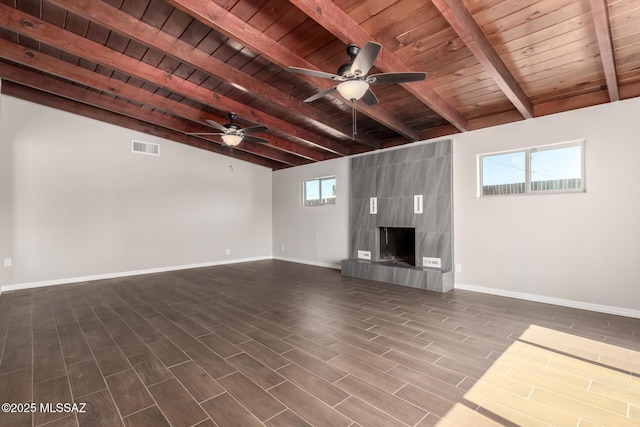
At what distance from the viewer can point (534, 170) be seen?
13.6ft

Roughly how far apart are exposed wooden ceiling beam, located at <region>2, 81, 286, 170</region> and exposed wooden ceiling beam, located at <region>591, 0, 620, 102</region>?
675cm

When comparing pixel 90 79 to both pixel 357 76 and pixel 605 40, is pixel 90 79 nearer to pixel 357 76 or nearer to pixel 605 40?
pixel 357 76

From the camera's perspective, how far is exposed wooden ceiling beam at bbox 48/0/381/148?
2660mm

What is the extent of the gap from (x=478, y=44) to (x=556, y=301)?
355 cm

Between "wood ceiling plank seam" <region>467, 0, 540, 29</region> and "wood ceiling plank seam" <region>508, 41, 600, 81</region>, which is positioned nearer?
"wood ceiling plank seam" <region>467, 0, 540, 29</region>

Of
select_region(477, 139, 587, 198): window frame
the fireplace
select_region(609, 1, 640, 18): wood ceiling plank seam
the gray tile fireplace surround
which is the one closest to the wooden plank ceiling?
select_region(609, 1, 640, 18): wood ceiling plank seam

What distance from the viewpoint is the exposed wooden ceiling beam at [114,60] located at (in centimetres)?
293

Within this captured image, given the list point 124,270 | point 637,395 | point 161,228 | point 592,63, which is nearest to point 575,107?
point 592,63

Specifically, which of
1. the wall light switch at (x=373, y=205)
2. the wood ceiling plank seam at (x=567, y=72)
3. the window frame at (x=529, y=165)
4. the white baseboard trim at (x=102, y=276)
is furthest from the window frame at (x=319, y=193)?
the wood ceiling plank seam at (x=567, y=72)

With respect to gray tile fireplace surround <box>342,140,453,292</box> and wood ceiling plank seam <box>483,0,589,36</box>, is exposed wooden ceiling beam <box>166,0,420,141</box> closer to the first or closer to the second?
wood ceiling plank seam <box>483,0,589,36</box>

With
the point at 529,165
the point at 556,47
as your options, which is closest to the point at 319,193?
the point at 529,165

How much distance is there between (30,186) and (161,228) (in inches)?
87.8

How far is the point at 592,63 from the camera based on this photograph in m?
3.09

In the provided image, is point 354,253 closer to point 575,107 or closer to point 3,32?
point 575,107
